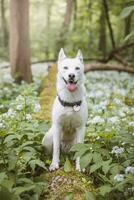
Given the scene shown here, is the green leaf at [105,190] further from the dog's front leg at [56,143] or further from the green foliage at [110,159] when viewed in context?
the dog's front leg at [56,143]

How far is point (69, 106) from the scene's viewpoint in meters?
5.34

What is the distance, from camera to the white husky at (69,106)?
17.2 feet

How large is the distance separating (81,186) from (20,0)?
9.32 meters

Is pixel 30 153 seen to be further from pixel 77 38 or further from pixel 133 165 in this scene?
pixel 77 38

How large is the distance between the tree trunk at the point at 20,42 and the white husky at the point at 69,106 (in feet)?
26.6

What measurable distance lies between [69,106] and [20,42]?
8603 mm

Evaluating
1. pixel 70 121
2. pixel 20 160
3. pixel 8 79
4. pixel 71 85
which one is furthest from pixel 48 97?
pixel 20 160

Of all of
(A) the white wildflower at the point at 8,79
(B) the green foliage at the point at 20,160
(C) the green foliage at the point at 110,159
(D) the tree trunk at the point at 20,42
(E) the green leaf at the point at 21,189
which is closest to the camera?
(E) the green leaf at the point at 21,189

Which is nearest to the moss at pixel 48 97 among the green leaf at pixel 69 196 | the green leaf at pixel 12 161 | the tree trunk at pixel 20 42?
the tree trunk at pixel 20 42

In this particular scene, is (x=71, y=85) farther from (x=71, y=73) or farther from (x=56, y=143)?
(x=56, y=143)

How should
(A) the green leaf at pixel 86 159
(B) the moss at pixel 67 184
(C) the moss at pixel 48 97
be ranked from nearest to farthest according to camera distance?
(A) the green leaf at pixel 86 159, (B) the moss at pixel 67 184, (C) the moss at pixel 48 97

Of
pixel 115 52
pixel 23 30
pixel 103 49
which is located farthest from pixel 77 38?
pixel 23 30

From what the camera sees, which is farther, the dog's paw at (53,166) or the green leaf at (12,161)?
the dog's paw at (53,166)

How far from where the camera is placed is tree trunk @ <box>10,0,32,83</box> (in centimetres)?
1322
